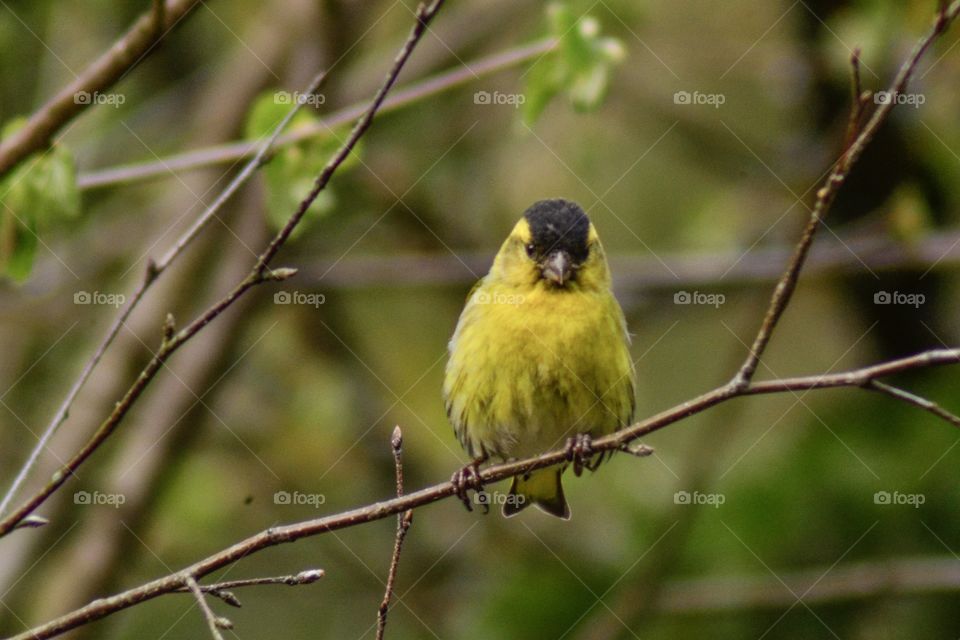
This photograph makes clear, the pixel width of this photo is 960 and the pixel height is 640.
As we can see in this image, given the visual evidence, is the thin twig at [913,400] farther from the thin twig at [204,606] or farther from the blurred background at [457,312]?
the blurred background at [457,312]

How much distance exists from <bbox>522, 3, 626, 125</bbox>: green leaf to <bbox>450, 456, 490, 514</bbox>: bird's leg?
116 cm

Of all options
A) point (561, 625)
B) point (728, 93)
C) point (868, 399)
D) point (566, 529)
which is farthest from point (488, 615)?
point (728, 93)

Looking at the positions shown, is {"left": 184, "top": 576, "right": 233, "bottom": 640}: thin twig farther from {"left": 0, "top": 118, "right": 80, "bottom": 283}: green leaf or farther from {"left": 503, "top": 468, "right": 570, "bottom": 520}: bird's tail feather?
{"left": 503, "top": 468, "right": 570, "bottom": 520}: bird's tail feather

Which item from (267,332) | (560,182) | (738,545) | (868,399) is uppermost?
(560,182)

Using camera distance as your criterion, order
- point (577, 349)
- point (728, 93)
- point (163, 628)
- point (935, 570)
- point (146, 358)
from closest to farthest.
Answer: point (577, 349)
point (935, 570)
point (146, 358)
point (163, 628)
point (728, 93)

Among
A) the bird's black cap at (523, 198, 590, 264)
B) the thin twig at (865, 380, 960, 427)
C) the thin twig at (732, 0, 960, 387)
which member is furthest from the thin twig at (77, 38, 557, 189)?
the thin twig at (865, 380, 960, 427)

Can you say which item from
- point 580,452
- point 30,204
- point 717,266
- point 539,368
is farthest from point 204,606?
point 717,266

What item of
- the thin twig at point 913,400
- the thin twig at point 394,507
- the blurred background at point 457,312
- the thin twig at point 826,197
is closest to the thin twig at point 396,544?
the thin twig at point 394,507

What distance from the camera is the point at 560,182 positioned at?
741 cm

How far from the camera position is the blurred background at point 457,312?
5.93 meters

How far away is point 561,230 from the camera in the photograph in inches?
171

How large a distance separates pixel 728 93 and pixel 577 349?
4388mm

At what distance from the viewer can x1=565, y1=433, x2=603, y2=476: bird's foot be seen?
8.95ft

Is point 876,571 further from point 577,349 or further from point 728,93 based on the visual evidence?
point 728,93
